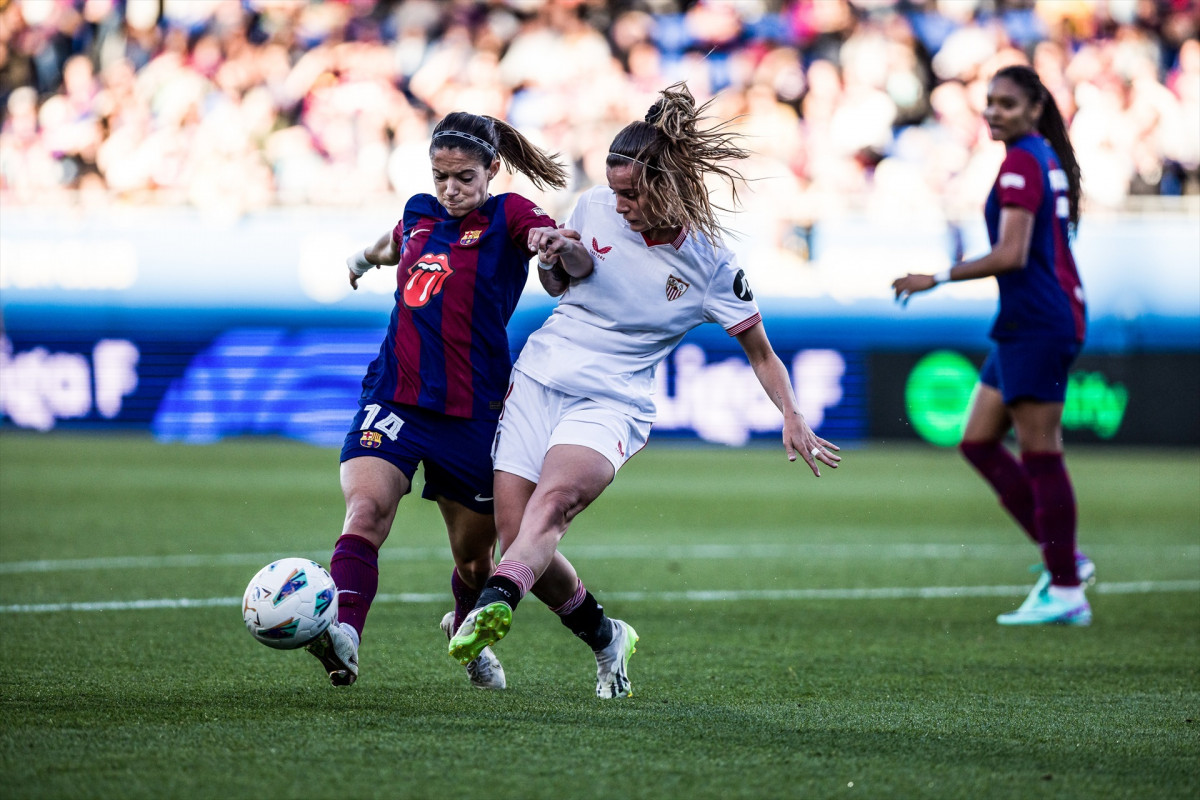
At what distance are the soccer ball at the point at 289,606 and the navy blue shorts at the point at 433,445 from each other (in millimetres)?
500

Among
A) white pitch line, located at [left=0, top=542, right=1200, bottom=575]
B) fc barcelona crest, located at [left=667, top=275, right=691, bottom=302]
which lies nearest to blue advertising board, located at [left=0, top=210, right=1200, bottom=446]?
white pitch line, located at [left=0, top=542, right=1200, bottom=575]

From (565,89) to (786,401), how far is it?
48.2ft

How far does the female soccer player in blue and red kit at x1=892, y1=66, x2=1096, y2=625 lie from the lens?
19.2 feet

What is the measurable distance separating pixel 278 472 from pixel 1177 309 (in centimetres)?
980

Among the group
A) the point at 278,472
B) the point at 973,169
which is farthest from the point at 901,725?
the point at 973,169

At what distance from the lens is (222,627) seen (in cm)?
535

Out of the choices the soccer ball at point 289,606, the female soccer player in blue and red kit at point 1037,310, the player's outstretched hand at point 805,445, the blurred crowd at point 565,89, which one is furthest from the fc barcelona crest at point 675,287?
the blurred crowd at point 565,89

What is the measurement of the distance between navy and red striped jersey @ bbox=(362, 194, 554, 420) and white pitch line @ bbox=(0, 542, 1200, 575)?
336cm

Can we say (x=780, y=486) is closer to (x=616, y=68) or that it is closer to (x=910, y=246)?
(x=910, y=246)

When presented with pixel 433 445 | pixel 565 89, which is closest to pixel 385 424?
pixel 433 445

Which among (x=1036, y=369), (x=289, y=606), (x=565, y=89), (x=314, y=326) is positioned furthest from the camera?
(x=565, y=89)

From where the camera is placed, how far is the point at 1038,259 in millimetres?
5984

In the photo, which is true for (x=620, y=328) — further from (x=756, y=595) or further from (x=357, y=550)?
(x=756, y=595)

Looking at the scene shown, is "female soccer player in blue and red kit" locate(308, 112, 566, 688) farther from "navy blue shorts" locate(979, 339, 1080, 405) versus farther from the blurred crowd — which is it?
the blurred crowd
